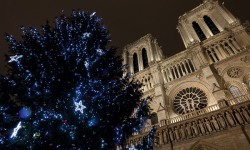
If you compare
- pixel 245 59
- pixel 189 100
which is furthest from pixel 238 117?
pixel 245 59

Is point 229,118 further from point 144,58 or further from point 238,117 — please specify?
point 144,58

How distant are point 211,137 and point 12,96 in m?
10.9

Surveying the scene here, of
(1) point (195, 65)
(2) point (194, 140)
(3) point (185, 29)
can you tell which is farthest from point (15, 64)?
(3) point (185, 29)

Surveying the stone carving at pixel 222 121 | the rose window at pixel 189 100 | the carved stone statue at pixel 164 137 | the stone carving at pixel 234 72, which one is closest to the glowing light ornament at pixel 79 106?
the carved stone statue at pixel 164 137

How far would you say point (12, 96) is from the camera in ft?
22.1

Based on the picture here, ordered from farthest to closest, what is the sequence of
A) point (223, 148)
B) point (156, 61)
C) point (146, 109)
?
point (156, 61) → point (223, 148) → point (146, 109)

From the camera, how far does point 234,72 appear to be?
1573cm

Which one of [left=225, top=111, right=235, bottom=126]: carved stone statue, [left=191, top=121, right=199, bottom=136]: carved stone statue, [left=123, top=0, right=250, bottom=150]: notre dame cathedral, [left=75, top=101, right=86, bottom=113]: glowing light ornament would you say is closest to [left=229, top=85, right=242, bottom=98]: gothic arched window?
[left=123, top=0, right=250, bottom=150]: notre dame cathedral

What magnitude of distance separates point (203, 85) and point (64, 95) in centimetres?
1279

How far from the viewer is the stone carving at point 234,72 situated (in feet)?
50.7

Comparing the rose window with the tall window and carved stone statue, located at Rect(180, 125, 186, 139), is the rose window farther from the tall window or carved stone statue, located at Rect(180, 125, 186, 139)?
the tall window

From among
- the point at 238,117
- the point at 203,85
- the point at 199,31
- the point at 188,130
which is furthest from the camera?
the point at 199,31

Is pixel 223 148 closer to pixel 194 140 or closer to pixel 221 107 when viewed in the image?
pixel 194 140

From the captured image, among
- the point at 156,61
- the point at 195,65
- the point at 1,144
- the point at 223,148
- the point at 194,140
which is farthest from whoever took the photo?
the point at 156,61
